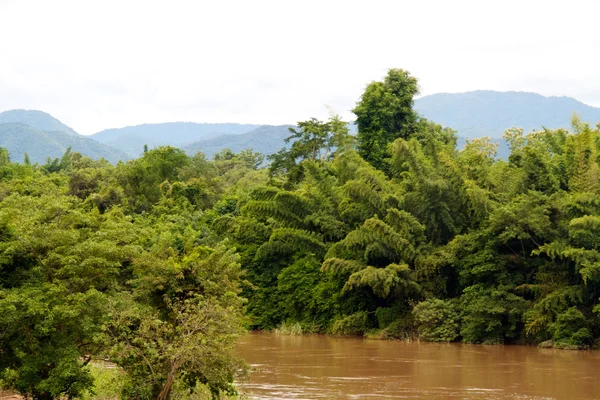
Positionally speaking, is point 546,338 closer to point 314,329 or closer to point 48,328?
point 314,329

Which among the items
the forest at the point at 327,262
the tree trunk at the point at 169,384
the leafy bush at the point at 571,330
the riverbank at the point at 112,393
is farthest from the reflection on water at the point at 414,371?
the tree trunk at the point at 169,384

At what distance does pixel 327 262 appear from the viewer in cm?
2752

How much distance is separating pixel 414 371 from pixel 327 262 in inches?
315

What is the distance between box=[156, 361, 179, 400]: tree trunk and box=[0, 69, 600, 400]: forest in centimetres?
3

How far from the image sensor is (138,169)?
161 ft

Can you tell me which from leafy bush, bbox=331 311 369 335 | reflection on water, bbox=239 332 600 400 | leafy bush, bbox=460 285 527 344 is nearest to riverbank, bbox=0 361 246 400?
reflection on water, bbox=239 332 600 400

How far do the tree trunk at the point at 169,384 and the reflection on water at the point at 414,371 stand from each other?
221cm

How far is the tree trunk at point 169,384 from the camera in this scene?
11.8m

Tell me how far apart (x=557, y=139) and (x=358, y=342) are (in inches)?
399

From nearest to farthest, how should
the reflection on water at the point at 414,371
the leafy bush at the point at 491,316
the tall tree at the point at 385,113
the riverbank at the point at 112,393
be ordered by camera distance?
1. the riverbank at the point at 112,393
2. the reflection on water at the point at 414,371
3. the leafy bush at the point at 491,316
4. the tall tree at the point at 385,113

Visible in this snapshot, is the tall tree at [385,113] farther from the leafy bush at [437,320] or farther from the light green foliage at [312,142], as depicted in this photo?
the leafy bush at [437,320]

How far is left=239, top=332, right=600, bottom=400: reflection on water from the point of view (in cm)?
1669

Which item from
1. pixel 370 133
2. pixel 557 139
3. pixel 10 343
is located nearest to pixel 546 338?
pixel 557 139

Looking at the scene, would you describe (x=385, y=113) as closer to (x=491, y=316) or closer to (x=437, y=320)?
(x=437, y=320)
